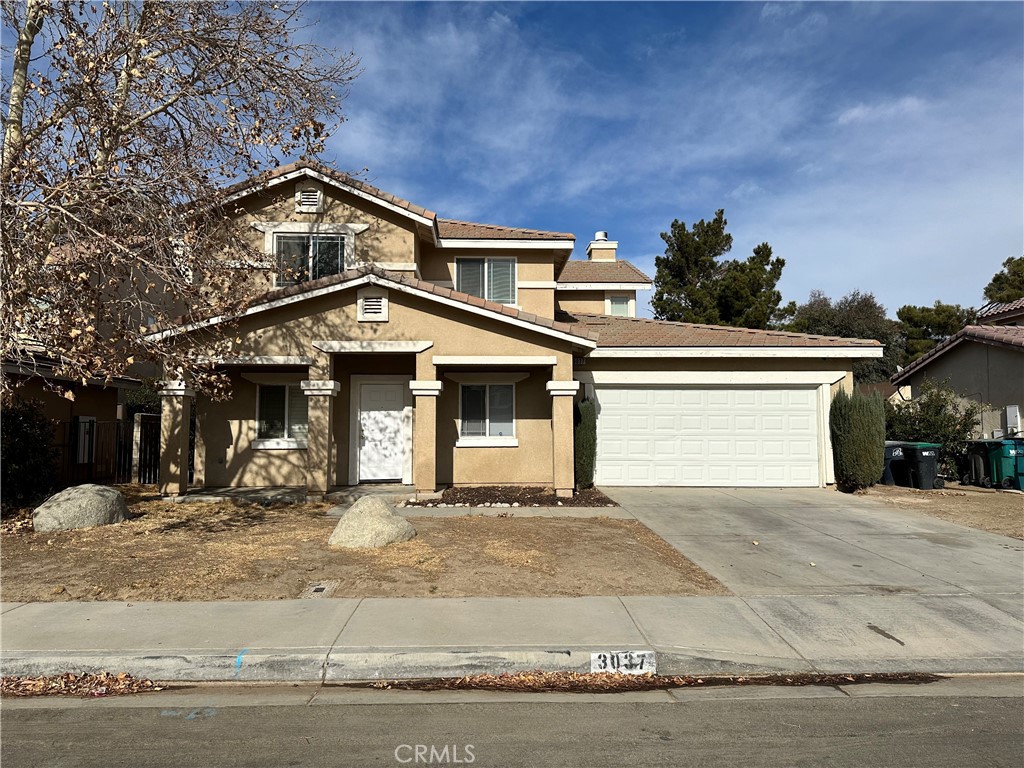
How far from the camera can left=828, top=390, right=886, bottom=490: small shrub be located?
13.4 m

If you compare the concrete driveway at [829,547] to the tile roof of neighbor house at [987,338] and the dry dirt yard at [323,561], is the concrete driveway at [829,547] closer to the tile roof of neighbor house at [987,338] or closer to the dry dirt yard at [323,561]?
the dry dirt yard at [323,561]

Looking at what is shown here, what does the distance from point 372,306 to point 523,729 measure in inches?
365

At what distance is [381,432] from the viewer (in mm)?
13742

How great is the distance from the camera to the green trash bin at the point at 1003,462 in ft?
47.8

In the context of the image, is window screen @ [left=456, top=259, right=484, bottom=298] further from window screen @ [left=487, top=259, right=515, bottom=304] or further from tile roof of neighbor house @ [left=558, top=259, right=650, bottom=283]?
tile roof of neighbor house @ [left=558, top=259, right=650, bottom=283]

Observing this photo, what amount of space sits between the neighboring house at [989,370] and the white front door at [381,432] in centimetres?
1383

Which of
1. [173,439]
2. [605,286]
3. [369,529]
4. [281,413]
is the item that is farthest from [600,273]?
[369,529]

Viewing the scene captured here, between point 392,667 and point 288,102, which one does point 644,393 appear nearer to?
point 288,102

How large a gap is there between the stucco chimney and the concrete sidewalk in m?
20.7

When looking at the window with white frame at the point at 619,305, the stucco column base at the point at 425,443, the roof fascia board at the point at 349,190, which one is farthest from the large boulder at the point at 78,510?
the window with white frame at the point at 619,305

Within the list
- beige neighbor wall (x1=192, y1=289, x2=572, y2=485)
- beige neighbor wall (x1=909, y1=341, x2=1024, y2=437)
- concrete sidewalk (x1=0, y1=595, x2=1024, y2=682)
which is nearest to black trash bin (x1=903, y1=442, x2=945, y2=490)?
beige neighbor wall (x1=909, y1=341, x2=1024, y2=437)


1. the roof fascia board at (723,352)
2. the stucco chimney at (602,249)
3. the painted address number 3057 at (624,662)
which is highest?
the stucco chimney at (602,249)

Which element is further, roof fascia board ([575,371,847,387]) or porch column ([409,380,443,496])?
roof fascia board ([575,371,847,387])

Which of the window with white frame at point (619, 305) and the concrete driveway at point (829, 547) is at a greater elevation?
the window with white frame at point (619, 305)
